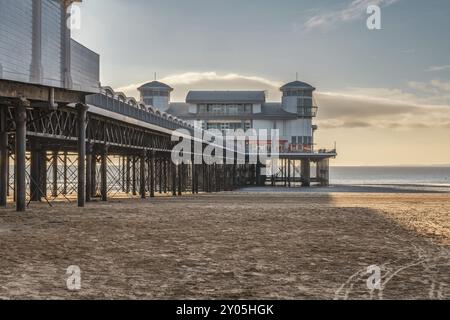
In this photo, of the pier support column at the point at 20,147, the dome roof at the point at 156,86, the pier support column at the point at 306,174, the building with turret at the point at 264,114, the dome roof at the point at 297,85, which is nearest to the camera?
the pier support column at the point at 20,147

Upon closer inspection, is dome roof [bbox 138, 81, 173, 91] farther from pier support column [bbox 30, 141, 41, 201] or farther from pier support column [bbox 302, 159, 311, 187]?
pier support column [bbox 30, 141, 41, 201]

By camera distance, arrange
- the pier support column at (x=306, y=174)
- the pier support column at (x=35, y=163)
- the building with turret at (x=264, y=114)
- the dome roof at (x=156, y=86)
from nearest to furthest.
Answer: the pier support column at (x=35, y=163), the pier support column at (x=306, y=174), the building with turret at (x=264, y=114), the dome roof at (x=156, y=86)

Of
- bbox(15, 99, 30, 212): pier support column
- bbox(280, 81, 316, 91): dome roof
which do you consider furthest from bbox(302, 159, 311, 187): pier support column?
bbox(15, 99, 30, 212): pier support column

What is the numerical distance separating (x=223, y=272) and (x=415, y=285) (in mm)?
2954

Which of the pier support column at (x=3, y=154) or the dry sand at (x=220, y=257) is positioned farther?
the pier support column at (x=3, y=154)

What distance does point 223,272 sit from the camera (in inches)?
349

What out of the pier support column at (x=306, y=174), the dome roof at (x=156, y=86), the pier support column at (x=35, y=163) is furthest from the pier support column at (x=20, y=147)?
the dome roof at (x=156, y=86)

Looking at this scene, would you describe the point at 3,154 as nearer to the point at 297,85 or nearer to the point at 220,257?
the point at 220,257

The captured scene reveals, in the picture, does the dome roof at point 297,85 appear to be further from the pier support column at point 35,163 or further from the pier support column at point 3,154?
the pier support column at point 3,154

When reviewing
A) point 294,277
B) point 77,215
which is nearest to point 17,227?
point 77,215

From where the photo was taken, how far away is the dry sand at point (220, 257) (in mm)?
7527

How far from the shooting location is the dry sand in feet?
24.7
